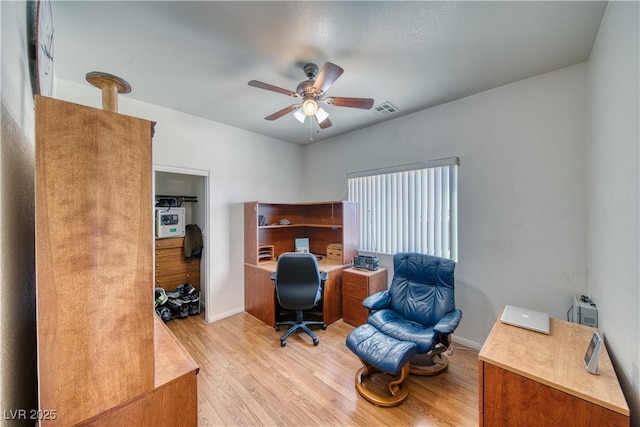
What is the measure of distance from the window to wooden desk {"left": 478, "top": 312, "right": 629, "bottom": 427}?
1431 mm

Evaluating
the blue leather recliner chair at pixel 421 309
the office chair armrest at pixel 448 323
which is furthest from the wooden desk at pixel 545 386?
the blue leather recliner chair at pixel 421 309

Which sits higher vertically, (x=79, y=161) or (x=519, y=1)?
(x=519, y=1)

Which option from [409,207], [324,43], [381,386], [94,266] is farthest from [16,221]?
[409,207]

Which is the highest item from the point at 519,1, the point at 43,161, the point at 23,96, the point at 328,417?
the point at 519,1

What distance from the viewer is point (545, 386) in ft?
3.61

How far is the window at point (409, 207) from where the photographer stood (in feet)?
9.07

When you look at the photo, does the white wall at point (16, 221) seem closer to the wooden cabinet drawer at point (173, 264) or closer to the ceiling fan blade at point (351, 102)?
the ceiling fan blade at point (351, 102)

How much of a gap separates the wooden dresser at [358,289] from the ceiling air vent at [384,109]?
202 cm

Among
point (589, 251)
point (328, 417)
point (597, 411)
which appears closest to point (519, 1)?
point (589, 251)

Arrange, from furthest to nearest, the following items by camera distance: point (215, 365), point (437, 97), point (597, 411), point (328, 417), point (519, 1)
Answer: point (437, 97) → point (215, 365) → point (328, 417) → point (519, 1) → point (597, 411)

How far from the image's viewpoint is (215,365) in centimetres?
234

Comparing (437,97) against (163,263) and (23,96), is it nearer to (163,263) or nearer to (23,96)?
(23,96)

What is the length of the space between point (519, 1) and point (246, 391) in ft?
10.9

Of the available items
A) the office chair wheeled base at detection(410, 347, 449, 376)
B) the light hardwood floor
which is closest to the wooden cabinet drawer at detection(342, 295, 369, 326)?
the light hardwood floor
